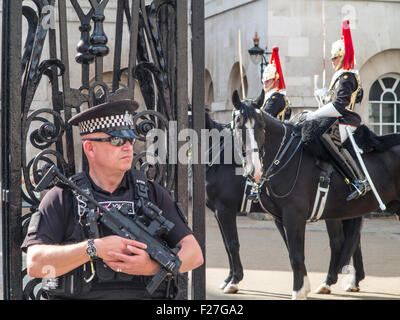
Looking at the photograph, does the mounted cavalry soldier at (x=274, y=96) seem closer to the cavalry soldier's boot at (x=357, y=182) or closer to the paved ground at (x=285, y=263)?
the cavalry soldier's boot at (x=357, y=182)

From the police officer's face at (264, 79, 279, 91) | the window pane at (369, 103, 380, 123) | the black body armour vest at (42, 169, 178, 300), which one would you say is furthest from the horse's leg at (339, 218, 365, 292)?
the window pane at (369, 103, 380, 123)

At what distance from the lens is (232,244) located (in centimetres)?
823

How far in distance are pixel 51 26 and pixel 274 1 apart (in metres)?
12.9

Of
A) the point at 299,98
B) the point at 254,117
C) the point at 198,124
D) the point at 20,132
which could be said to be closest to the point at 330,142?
the point at 254,117

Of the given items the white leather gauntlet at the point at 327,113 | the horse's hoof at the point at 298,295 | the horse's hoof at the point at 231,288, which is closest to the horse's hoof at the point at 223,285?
the horse's hoof at the point at 231,288

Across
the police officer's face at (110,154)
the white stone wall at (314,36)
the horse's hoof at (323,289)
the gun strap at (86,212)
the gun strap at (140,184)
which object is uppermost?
the white stone wall at (314,36)

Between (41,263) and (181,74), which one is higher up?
(181,74)

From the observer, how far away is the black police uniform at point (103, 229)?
9.24 feet

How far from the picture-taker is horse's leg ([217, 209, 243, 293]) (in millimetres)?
8070

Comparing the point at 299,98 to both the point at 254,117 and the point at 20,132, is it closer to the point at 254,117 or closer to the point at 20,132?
the point at 254,117

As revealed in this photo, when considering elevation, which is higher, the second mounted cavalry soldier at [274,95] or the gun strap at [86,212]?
the second mounted cavalry soldier at [274,95]

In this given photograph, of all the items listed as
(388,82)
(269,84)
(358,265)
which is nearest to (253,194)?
(358,265)

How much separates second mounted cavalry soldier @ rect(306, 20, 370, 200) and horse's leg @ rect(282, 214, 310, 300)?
26.5 inches

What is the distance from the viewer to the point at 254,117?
7293 millimetres
